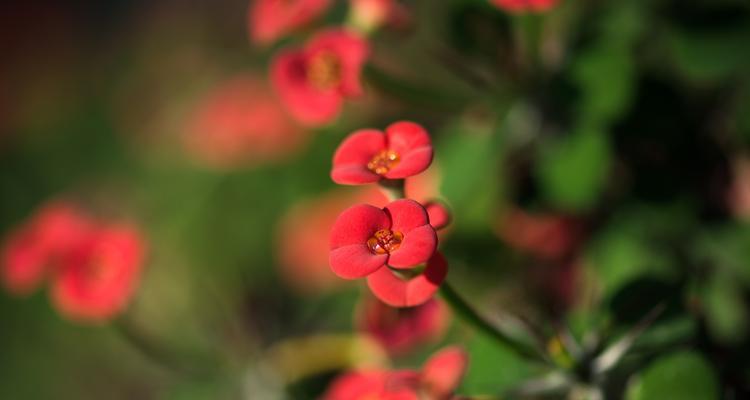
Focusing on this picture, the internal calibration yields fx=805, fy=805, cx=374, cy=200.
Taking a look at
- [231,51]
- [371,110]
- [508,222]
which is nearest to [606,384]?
[508,222]

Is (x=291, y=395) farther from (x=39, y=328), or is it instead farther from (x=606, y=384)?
(x=39, y=328)

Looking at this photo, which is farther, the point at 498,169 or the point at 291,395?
the point at 291,395

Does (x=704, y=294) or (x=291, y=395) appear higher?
(x=704, y=294)

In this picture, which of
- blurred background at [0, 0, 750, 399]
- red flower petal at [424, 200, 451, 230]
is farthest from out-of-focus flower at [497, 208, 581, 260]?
red flower petal at [424, 200, 451, 230]

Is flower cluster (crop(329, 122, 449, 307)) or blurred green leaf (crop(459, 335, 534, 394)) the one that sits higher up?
flower cluster (crop(329, 122, 449, 307))

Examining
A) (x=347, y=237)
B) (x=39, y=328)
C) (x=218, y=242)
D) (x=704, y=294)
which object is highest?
(x=347, y=237)

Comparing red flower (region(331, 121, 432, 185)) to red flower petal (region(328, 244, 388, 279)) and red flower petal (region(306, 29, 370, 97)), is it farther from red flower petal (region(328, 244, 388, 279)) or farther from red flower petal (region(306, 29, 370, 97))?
red flower petal (region(306, 29, 370, 97))
